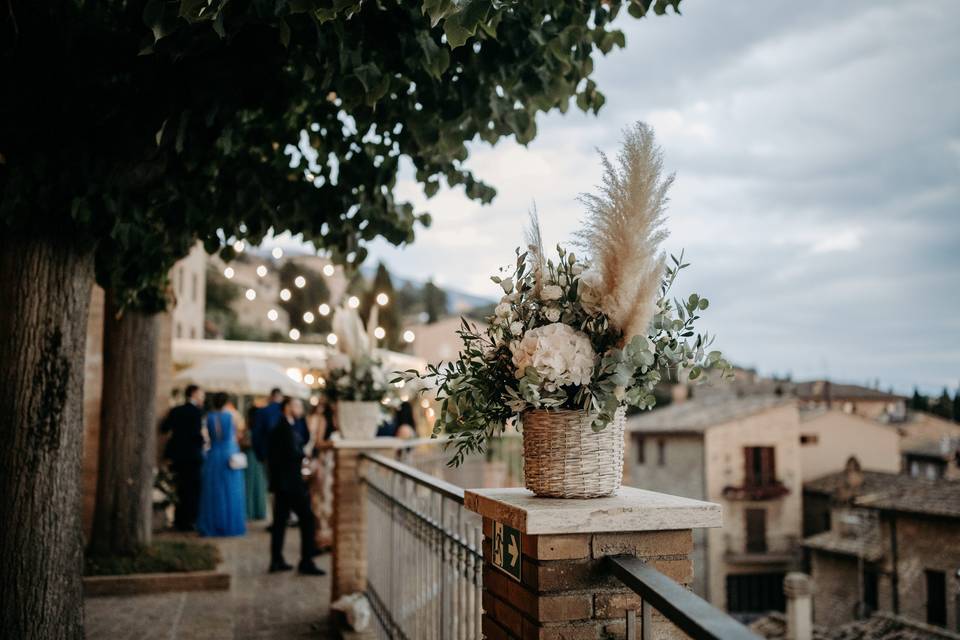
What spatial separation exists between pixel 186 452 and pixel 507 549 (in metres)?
9.60

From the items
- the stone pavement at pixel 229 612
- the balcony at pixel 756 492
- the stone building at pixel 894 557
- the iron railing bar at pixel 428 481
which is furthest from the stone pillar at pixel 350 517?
the balcony at pixel 756 492

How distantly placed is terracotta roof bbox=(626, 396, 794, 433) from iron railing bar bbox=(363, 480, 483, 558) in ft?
126

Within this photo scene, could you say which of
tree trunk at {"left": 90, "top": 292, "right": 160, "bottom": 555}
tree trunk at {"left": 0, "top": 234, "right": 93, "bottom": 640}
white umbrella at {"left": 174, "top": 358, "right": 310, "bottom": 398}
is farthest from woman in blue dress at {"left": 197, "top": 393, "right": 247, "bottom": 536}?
tree trunk at {"left": 0, "top": 234, "right": 93, "bottom": 640}

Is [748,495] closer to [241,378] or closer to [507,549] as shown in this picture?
[241,378]

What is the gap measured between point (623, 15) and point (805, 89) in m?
84.0

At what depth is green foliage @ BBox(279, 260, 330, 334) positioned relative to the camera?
42.8 meters

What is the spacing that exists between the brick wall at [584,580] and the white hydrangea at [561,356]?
475 mm

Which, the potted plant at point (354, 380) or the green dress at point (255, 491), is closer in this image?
the potted plant at point (354, 380)

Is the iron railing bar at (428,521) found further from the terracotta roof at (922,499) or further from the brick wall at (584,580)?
the terracotta roof at (922,499)

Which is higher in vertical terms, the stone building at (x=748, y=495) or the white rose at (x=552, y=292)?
the white rose at (x=552, y=292)

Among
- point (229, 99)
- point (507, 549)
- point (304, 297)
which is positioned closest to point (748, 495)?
point (304, 297)

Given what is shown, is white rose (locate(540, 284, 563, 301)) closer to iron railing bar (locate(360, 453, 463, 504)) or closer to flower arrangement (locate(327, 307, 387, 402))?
iron railing bar (locate(360, 453, 463, 504))

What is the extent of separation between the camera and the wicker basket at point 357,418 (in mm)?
7586

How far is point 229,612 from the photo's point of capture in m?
7.06
